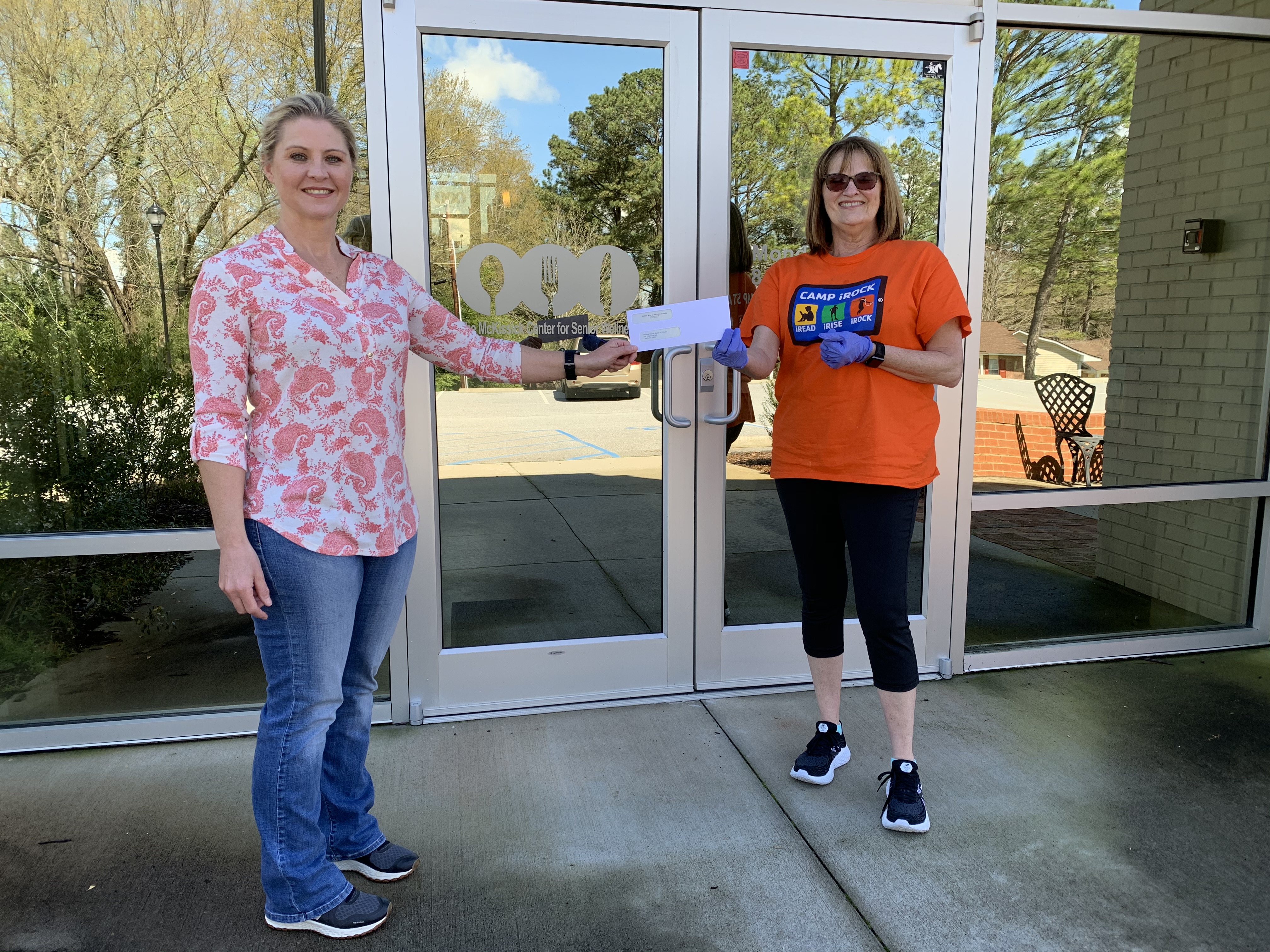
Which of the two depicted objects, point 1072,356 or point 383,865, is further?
point 1072,356

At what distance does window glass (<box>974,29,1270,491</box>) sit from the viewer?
11.6 feet

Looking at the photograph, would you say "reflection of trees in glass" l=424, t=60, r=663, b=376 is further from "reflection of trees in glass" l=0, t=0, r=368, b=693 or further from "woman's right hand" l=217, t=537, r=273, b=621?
"woman's right hand" l=217, t=537, r=273, b=621

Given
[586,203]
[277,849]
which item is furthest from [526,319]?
[277,849]

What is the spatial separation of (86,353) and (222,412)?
4.98ft

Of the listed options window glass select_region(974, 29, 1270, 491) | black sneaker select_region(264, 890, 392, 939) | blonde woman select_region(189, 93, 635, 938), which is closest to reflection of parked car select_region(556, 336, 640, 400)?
blonde woman select_region(189, 93, 635, 938)

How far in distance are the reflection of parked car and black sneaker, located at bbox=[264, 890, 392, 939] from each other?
1.74 m

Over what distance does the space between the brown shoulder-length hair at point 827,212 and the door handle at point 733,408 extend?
2.13 ft

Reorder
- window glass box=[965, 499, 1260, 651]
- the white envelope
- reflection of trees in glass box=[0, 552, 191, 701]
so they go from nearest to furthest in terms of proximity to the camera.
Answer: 1. the white envelope
2. reflection of trees in glass box=[0, 552, 191, 701]
3. window glass box=[965, 499, 1260, 651]

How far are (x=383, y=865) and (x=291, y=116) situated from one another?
1789mm

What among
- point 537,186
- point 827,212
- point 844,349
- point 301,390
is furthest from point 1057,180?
point 301,390

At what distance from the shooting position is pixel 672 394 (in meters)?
3.24

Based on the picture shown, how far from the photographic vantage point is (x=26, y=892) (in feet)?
7.31

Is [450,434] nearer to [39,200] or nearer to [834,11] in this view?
[39,200]

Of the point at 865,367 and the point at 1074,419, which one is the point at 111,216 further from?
the point at 1074,419
